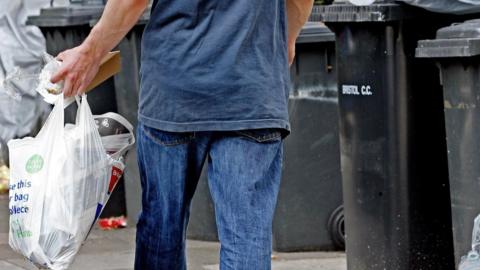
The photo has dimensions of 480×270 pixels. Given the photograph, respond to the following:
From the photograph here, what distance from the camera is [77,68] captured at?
3.82m

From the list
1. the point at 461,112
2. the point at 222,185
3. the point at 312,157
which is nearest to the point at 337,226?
the point at 312,157

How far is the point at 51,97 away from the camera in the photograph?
12.9 feet

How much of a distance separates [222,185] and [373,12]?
158cm

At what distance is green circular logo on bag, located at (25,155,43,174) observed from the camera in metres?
3.94

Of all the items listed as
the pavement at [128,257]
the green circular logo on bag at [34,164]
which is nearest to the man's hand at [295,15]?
the green circular logo on bag at [34,164]

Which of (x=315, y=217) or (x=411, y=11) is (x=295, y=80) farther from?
(x=411, y=11)

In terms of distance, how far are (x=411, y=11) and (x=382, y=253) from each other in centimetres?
111

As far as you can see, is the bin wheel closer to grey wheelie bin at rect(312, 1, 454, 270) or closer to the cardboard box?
grey wheelie bin at rect(312, 1, 454, 270)

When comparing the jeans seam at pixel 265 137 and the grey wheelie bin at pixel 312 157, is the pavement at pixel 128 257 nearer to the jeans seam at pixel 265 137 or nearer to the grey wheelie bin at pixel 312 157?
the grey wheelie bin at pixel 312 157

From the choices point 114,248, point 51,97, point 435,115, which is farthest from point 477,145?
point 114,248

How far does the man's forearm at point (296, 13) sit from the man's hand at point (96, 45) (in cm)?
59

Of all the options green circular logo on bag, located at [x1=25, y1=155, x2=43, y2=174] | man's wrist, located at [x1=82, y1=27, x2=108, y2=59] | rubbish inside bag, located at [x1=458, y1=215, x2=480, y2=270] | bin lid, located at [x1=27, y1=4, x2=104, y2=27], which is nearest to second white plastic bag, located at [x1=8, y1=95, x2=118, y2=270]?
green circular logo on bag, located at [x1=25, y1=155, x2=43, y2=174]

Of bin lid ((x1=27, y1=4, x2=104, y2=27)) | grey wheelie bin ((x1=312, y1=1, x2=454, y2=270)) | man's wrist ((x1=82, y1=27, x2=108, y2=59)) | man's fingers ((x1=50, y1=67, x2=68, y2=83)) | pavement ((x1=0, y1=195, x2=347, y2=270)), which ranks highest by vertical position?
bin lid ((x1=27, y1=4, x2=104, y2=27))

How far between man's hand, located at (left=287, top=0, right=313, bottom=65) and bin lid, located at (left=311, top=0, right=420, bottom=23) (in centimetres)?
98
